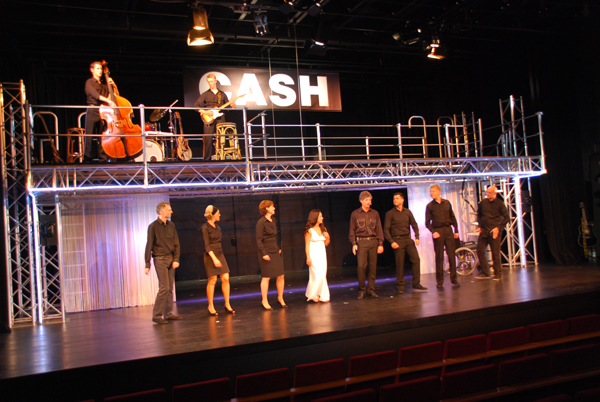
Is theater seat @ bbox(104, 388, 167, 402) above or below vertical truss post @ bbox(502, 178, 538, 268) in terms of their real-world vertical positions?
below

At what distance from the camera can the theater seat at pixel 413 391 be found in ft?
10.8

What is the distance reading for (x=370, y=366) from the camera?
3.99m

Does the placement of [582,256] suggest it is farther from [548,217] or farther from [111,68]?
[111,68]

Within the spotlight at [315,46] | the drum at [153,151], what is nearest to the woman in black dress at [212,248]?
the drum at [153,151]

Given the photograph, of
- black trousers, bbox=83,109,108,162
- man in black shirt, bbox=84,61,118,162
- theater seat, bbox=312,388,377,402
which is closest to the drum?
black trousers, bbox=83,109,108,162

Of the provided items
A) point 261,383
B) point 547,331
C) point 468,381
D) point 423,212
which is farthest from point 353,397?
point 423,212

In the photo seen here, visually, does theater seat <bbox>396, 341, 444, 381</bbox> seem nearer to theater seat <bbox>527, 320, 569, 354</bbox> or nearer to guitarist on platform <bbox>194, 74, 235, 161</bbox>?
theater seat <bbox>527, 320, 569, 354</bbox>

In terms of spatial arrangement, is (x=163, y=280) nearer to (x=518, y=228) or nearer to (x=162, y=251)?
(x=162, y=251)

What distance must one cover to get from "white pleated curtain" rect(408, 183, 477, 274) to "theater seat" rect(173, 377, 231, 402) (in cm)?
789

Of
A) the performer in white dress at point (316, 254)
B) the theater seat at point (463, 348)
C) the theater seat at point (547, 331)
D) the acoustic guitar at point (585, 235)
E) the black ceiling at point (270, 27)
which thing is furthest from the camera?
the acoustic guitar at point (585, 235)

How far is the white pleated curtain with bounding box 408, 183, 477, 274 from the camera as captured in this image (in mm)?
10758

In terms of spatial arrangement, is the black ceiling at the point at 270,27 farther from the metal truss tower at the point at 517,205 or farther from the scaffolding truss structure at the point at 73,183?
the metal truss tower at the point at 517,205

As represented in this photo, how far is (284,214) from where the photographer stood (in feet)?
Answer: 42.2

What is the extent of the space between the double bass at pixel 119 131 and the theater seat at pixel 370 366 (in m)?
4.98
